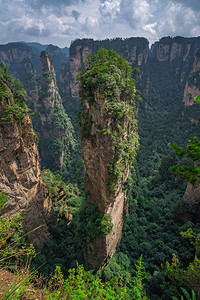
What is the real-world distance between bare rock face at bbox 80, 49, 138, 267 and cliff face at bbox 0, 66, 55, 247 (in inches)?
242

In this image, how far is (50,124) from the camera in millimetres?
62906

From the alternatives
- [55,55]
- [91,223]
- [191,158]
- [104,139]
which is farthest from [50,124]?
[55,55]

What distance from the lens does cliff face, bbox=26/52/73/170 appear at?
60.7 meters

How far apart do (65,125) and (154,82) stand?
6513cm

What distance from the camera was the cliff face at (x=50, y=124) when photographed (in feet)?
199

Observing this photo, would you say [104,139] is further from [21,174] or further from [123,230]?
[123,230]

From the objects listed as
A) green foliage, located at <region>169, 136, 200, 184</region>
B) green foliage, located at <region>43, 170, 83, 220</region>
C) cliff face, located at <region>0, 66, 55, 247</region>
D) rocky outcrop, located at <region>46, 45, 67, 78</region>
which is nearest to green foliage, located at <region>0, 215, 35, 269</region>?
cliff face, located at <region>0, 66, 55, 247</region>

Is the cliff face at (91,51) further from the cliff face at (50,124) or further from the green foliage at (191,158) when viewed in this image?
the green foliage at (191,158)

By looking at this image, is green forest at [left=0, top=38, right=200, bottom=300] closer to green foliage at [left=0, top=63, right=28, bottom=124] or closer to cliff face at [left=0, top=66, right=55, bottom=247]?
green foliage at [left=0, top=63, right=28, bottom=124]

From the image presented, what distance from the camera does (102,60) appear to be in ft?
52.1

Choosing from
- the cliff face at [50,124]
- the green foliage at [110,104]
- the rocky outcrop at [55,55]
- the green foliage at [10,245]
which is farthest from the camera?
the rocky outcrop at [55,55]

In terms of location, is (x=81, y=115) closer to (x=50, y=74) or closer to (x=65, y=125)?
(x=65, y=125)

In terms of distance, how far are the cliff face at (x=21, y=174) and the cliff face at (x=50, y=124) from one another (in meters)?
40.9

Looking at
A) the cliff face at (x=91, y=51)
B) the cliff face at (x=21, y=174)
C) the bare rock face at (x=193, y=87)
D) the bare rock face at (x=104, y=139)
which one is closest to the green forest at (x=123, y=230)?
the bare rock face at (x=104, y=139)
